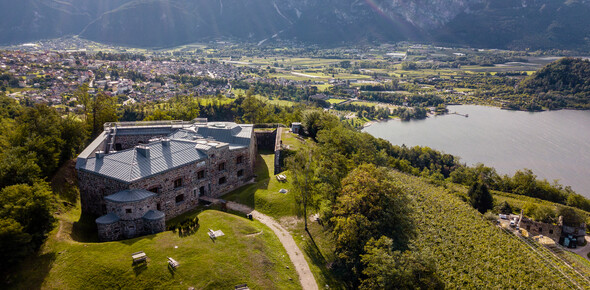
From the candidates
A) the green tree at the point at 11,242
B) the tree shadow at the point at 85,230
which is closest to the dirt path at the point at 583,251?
the tree shadow at the point at 85,230

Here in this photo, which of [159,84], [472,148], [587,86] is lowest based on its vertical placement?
[472,148]

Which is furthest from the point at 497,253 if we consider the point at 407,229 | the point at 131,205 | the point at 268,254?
the point at 131,205

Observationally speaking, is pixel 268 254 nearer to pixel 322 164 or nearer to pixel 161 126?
pixel 322 164

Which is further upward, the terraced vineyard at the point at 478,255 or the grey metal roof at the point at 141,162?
the grey metal roof at the point at 141,162

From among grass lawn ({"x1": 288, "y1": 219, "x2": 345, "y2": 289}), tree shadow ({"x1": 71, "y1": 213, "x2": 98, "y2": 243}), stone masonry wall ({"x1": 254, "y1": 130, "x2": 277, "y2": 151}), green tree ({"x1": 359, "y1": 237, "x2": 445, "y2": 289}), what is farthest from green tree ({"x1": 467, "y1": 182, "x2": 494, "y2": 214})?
tree shadow ({"x1": 71, "y1": 213, "x2": 98, "y2": 243})

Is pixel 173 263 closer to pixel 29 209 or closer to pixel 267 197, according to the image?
pixel 29 209

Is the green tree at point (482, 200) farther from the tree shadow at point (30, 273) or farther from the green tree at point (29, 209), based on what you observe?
the green tree at point (29, 209)
